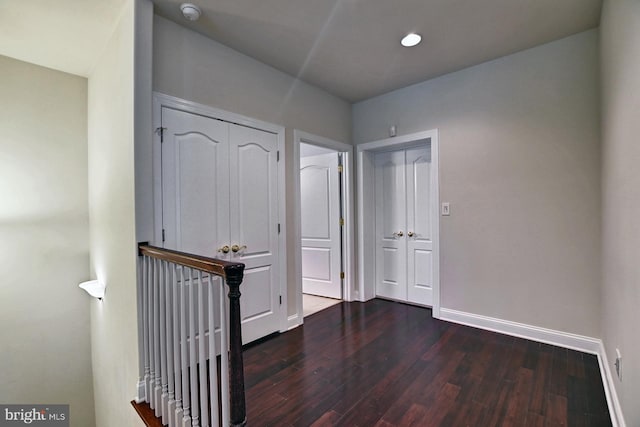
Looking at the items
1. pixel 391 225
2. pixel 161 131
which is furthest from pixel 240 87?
pixel 391 225

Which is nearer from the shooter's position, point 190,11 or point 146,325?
point 146,325

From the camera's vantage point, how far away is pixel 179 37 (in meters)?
2.23

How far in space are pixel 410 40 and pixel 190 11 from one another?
172cm

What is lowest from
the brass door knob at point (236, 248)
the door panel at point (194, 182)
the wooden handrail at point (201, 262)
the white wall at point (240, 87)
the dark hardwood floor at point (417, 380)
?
the dark hardwood floor at point (417, 380)

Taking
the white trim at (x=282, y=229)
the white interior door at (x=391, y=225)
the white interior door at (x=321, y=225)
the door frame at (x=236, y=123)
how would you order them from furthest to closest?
the white interior door at (x=321, y=225) < the white interior door at (x=391, y=225) < the white trim at (x=282, y=229) < the door frame at (x=236, y=123)

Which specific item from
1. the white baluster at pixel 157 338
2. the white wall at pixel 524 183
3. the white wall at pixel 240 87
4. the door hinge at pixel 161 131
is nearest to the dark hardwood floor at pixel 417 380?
the white wall at pixel 524 183

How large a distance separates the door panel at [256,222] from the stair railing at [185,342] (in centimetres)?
85

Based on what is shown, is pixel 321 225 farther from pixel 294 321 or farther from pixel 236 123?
pixel 236 123

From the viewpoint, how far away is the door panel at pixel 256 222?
2594 mm

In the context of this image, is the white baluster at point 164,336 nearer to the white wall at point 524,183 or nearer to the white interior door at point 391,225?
the white wall at point 524,183

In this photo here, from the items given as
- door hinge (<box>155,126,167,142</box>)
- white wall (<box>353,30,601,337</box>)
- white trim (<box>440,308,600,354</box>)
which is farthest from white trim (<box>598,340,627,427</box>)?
door hinge (<box>155,126,167,142</box>)

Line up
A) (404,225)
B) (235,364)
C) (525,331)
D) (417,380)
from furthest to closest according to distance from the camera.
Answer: (404,225), (525,331), (417,380), (235,364)

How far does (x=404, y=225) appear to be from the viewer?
12.2 feet

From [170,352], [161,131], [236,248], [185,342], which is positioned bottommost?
[170,352]
